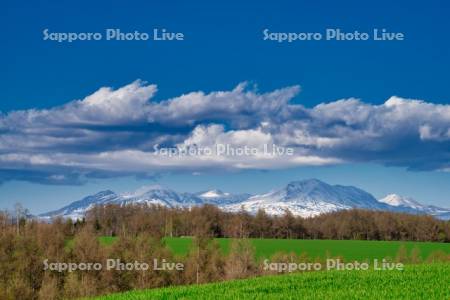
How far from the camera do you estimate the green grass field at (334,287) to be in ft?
55.5

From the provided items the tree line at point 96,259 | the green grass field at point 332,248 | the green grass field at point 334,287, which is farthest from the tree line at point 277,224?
the green grass field at point 334,287

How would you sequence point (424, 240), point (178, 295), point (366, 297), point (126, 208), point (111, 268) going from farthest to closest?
point (126, 208)
point (424, 240)
point (111, 268)
point (178, 295)
point (366, 297)

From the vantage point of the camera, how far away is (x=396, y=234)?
153250mm

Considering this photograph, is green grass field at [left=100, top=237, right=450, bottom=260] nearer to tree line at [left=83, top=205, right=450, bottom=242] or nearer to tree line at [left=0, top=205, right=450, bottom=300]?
tree line at [left=83, top=205, right=450, bottom=242]

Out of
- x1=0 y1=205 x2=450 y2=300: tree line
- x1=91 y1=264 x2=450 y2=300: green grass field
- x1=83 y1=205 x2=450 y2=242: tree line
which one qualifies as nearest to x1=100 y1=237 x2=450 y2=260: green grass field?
x1=83 y1=205 x2=450 y2=242: tree line

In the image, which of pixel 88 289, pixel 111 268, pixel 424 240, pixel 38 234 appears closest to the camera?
pixel 88 289

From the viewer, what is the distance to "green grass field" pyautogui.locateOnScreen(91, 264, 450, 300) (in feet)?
55.5

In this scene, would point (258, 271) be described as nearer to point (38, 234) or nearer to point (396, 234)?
point (38, 234)

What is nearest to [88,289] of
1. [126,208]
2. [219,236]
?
[219,236]

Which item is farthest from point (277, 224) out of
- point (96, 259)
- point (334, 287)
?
point (334, 287)

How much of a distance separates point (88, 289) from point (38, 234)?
76.6 ft

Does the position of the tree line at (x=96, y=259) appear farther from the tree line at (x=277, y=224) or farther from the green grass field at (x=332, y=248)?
the tree line at (x=277, y=224)

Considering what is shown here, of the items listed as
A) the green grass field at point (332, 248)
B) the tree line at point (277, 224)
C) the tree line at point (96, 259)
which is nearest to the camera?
the tree line at point (96, 259)

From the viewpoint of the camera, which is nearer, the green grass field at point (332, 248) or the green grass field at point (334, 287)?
the green grass field at point (334, 287)
